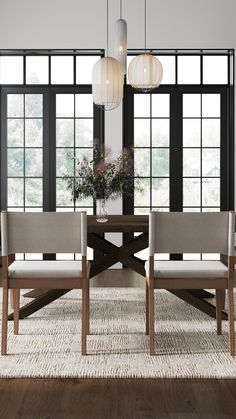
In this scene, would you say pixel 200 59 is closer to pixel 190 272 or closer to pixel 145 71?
pixel 145 71

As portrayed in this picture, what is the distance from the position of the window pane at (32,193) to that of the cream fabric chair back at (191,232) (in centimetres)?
411

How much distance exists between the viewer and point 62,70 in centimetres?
730

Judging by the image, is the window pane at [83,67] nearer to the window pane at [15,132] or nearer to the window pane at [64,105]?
the window pane at [64,105]

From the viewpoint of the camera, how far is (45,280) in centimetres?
352

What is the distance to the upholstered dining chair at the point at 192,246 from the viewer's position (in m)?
3.46

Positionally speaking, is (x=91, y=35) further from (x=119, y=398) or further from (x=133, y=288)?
(x=119, y=398)

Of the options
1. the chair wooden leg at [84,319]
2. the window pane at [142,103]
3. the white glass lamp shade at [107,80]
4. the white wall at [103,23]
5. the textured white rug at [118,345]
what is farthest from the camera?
the window pane at [142,103]

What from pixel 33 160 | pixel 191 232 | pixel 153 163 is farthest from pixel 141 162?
pixel 191 232

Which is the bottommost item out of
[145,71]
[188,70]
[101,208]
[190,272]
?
[190,272]

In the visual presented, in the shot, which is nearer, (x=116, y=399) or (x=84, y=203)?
(x=116, y=399)

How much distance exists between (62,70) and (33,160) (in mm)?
1124

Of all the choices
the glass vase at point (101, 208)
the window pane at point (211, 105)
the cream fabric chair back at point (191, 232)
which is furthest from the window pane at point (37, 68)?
the cream fabric chair back at point (191, 232)

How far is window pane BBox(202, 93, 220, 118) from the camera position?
7.32m

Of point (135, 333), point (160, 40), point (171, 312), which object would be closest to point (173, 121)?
point (160, 40)
